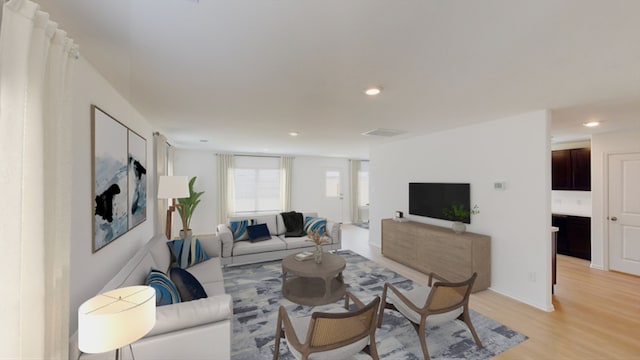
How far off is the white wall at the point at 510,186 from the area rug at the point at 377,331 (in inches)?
36.0

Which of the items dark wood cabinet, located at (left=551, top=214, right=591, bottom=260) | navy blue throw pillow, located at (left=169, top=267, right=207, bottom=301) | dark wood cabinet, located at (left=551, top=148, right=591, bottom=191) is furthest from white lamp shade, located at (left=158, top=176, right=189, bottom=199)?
dark wood cabinet, located at (left=551, top=148, right=591, bottom=191)

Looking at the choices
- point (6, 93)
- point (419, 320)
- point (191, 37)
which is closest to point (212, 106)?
point (191, 37)

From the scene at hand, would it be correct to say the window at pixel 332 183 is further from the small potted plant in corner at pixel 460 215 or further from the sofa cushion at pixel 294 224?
the small potted plant in corner at pixel 460 215

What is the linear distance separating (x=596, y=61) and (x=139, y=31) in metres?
2.87

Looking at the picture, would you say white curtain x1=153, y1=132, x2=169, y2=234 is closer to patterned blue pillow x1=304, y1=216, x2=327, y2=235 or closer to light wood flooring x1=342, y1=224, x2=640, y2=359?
patterned blue pillow x1=304, y1=216, x2=327, y2=235

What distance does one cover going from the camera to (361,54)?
1621 mm

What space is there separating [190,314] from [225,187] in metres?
5.78

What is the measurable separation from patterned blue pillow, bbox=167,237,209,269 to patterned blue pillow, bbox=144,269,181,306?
1142 mm

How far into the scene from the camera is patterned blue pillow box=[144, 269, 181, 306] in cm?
181

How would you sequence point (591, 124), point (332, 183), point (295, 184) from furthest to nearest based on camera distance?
point (332, 183)
point (295, 184)
point (591, 124)

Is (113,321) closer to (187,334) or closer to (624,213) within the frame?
(187,334)

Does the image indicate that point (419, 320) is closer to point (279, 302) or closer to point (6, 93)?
point (279, 302)

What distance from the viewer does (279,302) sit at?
314 centimetres

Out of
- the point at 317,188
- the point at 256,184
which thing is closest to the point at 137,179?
the point at 256,184
